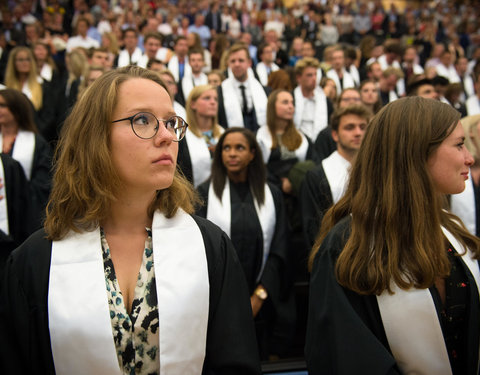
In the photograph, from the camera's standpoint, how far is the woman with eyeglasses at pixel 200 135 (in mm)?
4598

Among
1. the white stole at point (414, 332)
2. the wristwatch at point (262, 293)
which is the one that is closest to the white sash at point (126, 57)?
the wristwatch at point (262, 293)

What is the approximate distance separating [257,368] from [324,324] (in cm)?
33

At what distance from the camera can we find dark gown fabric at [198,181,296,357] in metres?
3.50

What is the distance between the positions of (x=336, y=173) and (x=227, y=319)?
2.27 meters

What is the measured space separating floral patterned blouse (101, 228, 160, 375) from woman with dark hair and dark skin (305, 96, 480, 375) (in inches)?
25.9

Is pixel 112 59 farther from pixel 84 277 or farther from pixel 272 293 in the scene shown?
pixel 84 277

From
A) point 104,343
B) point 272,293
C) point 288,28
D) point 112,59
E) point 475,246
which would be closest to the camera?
point 104,343

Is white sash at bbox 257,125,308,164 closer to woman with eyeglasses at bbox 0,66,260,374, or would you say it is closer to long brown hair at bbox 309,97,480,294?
long brown hair at bbox 309,97,480,294

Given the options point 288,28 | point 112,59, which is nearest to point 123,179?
point 112,59

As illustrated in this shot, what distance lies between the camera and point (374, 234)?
1731 mm

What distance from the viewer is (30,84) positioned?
6199 millimetres

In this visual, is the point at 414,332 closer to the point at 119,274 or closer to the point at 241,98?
the point at 119,274

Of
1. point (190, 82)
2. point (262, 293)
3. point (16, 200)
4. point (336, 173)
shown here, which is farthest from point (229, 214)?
point (190, 82)

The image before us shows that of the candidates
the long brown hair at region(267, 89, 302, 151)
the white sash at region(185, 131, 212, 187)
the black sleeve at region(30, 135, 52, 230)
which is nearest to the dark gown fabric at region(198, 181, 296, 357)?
the white sash at region(185, 131, 212, 187)
